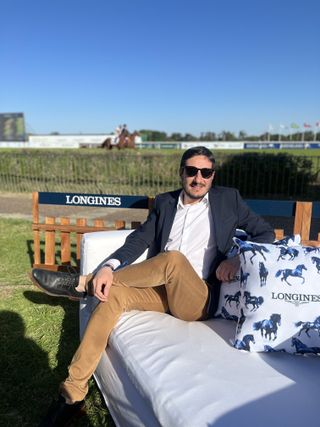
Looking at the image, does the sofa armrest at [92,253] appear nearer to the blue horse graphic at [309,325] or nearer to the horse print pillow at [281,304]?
the horse print pillow at [281,304]

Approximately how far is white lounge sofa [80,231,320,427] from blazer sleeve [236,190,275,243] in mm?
615

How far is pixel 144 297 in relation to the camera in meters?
2.64

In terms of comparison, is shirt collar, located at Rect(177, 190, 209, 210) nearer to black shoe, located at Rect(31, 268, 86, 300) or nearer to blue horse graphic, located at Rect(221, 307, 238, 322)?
blue horse graphic, located at Rect(221, 307, 238, 322)

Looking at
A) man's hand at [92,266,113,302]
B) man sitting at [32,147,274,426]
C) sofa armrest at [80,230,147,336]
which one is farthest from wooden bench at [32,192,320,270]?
man's hand at [92,266,113,302]

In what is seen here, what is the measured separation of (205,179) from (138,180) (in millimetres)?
8587

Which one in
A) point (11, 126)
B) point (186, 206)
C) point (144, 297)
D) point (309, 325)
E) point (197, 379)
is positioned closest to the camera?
point (197, 379)

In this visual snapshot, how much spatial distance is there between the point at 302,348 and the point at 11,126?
43.3 meters

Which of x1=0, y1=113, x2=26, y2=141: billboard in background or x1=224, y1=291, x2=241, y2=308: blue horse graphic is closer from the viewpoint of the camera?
x1=224, y1=291, x2=241, y2=308: blue horse graphic

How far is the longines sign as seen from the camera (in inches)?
164

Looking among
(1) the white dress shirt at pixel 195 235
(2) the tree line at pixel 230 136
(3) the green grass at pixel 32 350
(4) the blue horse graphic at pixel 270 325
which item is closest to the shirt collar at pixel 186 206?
(1) the white dress shirt at pixel 195 235

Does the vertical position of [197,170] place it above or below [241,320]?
above

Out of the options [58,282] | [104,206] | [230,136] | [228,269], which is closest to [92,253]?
[58,282]

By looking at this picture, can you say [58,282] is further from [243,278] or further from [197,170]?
[243,278]

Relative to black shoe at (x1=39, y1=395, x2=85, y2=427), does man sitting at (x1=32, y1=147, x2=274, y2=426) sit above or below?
above
